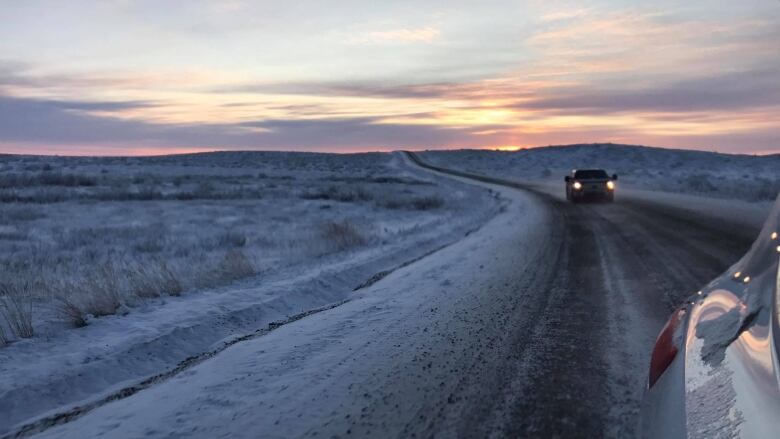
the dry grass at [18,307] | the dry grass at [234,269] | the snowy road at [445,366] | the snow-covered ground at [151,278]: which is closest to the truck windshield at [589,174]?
the snow-covered ground at [151,278]

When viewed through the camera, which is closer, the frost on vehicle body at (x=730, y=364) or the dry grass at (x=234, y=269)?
the frost on vehicle body at (x=730, y=364)

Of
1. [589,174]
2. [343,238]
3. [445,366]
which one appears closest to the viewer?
[445,366]

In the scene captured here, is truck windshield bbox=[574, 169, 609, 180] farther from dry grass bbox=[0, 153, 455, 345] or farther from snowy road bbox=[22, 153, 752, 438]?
snowy road bbox=[22, 153, 752, 438]

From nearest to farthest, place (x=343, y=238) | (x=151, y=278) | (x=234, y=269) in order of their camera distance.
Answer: (x=151, y=278) → (x=234, y=269) → (x=343, y=238)

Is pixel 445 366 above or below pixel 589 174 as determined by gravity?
below

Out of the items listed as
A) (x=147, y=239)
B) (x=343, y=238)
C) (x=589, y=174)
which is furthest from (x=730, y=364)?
(x=589, y=174)

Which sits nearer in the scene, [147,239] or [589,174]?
[147,239]

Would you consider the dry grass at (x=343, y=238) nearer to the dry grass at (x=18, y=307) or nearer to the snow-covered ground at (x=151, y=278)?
the snow-covered ground at (x=151, y=278)

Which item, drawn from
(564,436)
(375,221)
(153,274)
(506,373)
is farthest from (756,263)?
(375,221)

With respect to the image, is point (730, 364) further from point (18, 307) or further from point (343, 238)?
point (343, 238)

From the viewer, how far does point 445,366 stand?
4.72 m

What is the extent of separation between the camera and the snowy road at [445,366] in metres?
3.71

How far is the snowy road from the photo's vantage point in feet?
12.2

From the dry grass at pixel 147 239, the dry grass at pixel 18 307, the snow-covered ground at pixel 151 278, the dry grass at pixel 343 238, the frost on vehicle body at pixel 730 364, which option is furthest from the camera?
the dry grass at pixel 343 238
